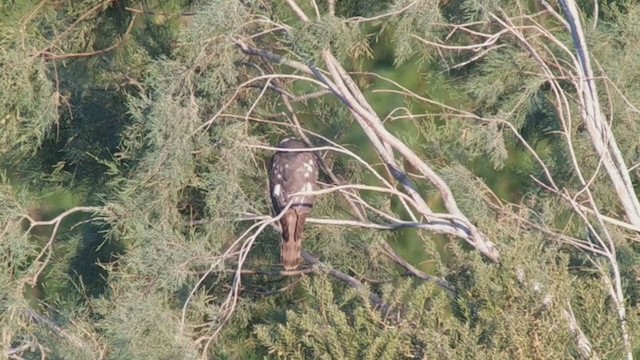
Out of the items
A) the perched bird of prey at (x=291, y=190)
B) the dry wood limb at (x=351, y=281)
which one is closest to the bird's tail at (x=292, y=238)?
the perched bird of prey at (x=291, y=190)

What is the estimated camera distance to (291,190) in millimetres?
6535

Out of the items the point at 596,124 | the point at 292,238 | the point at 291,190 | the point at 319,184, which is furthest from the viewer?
the point at 319,184

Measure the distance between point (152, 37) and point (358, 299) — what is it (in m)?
2.78

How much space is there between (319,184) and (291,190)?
487 millimetres

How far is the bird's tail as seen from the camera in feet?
21.8

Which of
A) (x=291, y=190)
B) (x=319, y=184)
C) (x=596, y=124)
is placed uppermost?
(x=596, y=124)

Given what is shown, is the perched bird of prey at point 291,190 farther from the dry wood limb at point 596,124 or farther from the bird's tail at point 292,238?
the dry wood limb at point 596,124

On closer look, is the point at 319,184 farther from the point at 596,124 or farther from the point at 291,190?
the point at 596,124

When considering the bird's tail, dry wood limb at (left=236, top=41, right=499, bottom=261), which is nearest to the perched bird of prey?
the bird's tail

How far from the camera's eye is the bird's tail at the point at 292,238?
21.8 ft

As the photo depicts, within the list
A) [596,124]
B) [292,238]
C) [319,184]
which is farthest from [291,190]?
[596,124]

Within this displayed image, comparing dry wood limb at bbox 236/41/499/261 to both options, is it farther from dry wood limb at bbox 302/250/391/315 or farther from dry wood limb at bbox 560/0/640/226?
dry wood limb at bbox 560/0/640/226

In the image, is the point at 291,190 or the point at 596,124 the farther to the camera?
the point at 291,190

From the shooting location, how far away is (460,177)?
647cm
